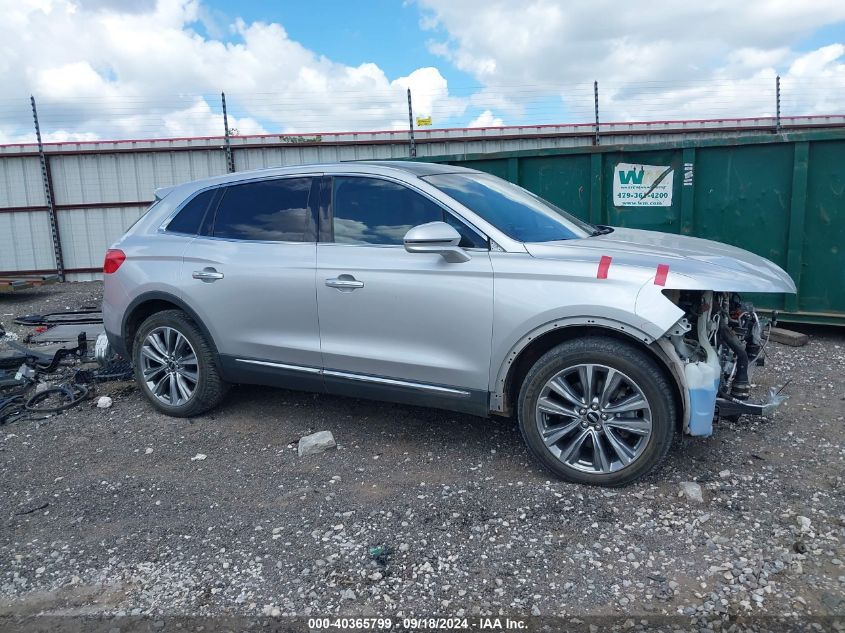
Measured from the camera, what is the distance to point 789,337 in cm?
641

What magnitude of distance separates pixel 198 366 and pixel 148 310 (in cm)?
70

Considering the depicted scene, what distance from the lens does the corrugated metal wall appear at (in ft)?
41.9

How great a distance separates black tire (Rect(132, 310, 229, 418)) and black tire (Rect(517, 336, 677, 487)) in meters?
2.32

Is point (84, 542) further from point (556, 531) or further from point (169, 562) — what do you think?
point (556, 531)

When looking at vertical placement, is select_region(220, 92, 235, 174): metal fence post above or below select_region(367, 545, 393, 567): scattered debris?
above

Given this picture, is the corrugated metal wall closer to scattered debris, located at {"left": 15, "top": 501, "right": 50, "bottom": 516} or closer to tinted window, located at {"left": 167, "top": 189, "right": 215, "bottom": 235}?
tinted window, located at {"left": 167, "top": 189, "right": 215, "bottom": 235}

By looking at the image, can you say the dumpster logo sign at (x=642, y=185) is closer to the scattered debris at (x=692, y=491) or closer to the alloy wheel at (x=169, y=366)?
the scattered debris at (x=692, y=491)

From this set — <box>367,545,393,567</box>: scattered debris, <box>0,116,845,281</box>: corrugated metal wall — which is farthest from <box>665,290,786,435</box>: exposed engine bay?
<box>0,116,845,281</box>: corrugated metal wall

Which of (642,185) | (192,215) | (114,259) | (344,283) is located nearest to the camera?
(344,283)

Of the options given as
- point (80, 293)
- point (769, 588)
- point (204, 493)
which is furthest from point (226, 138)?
point (769, 588)

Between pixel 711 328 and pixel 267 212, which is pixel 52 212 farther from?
pixel 711 328

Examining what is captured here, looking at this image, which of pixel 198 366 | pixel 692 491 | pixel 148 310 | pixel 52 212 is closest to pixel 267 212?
pixel 198 366

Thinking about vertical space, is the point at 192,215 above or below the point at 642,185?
below

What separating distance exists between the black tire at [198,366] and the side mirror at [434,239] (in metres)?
1.90
